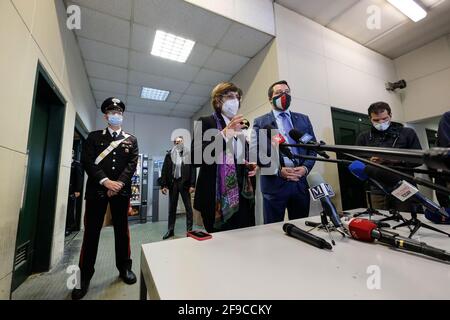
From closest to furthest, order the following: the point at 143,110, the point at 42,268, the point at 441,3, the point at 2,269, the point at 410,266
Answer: the point at 410,266 → the point at 2,269 → the point at 42,268 → the point at 441,3 → the point at 143,110

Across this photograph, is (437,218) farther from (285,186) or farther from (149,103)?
(149,103)

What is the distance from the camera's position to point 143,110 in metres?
5.15

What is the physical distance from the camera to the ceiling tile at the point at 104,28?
2318 millimetres

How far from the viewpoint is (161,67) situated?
3.37m

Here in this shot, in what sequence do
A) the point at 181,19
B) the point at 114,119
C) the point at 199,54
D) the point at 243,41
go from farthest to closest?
the point at 199,54 → the point at 243,41 → the point at 181,19 → the point at 114,119

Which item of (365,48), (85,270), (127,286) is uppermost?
(365,48)

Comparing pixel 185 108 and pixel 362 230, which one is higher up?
pixel 185 108

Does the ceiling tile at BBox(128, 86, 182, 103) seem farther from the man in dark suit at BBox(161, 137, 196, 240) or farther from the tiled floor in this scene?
the tiled floor

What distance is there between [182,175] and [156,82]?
1.91m

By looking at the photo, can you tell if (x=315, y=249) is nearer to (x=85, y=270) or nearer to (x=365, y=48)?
(x=85, y=270)

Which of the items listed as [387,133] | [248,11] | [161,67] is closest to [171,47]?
[161,67]

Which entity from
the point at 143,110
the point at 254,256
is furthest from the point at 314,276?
the point at 143,110

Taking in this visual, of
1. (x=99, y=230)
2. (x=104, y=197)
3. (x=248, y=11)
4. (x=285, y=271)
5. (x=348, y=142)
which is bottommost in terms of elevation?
(x=99, y=230)
